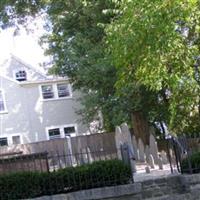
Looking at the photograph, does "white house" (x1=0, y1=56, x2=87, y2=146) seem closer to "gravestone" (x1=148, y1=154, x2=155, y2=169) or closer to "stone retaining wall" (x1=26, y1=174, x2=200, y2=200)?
"gravestone" (x1=148, y1=154, x2=155, y2=169)

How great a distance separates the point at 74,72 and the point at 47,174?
1588 cm

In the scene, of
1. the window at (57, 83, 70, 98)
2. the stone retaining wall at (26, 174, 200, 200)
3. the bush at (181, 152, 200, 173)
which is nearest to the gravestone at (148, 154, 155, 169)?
the bush at (181, 152, 200, 173)

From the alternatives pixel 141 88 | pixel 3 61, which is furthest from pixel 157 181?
pixel 3 61

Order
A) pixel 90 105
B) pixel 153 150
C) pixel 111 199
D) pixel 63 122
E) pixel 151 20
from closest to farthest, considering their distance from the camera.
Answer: pixel 151 20, pixel 111 199, pixel 153 150, pixel 90 105, pixel 63 122

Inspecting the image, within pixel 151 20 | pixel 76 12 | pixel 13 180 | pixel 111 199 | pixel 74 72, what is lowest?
pixel 111 199

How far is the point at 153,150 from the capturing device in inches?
671

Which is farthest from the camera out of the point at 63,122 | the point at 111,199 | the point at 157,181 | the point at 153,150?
the point at 63,122

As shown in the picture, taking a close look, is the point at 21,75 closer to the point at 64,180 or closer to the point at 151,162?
the point at 151,162

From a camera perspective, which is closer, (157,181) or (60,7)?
(157,181)

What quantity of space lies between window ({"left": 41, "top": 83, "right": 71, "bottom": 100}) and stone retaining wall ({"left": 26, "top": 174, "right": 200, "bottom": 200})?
88.4 ft

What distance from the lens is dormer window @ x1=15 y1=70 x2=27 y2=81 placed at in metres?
39.8

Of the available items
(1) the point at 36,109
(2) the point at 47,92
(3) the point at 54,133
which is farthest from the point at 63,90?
(3) the point at 54,133

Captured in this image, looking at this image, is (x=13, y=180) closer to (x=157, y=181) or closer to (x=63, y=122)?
(x=157, y=181)

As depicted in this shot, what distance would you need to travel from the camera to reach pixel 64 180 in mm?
11523
